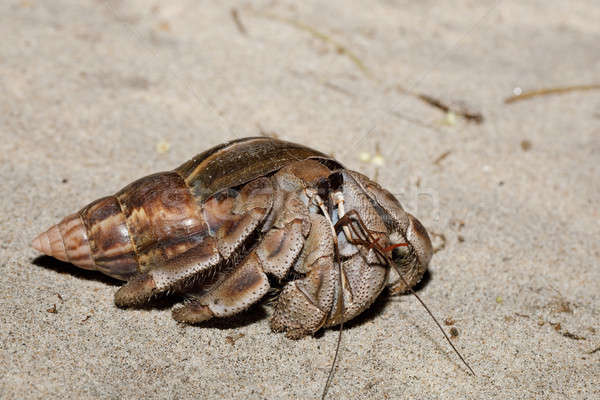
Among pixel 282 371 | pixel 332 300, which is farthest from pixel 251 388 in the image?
pixel 332 300

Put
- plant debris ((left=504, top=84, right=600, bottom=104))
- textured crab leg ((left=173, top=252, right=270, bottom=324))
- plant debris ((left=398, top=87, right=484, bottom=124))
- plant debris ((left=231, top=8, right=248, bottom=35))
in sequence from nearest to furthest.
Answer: textured crab leg ((left=173, top=252, right=270, bottom=324)), plant debris ((left=398, top=87, right=484, bottom=124)), plant debris ((left=504, top=84, right=600, bottom=104)), plant debris ((left=231, top=8, right=248, bottom=35))

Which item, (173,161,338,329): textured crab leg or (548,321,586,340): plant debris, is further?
(548,321,586,340): plant debris

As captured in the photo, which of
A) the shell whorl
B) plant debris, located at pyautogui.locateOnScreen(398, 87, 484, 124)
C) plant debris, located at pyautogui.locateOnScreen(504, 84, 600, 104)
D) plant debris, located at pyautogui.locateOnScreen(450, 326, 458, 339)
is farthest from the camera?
plant debris, located at pyautogui.locateOnScreen(504, 84, 600, 104)

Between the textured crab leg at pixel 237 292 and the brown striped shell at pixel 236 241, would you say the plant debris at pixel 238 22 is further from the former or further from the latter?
the textured crab leg at pixel 237 292

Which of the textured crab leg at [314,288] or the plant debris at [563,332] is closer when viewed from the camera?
the textured crab leg at [314,288]

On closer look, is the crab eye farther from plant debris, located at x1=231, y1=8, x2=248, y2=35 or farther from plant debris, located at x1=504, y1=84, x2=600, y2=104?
plant debris, located at x1=231, y1=8, x2=248, y2=35

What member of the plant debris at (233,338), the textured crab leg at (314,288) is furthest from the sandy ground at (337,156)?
the textured crab leg at (314,288)

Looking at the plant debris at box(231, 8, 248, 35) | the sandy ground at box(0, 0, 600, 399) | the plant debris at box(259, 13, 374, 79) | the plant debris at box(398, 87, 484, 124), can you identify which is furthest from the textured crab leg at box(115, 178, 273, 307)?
the plant debris at box(231, 8, 248, 35)
